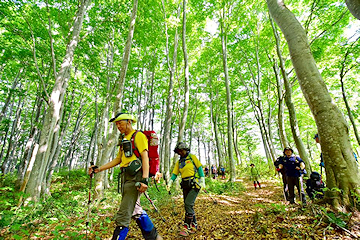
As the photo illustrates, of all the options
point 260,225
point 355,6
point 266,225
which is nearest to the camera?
point 355,6

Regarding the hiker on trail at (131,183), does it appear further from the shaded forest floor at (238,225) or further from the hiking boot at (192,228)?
the hiking boot at (192,228)

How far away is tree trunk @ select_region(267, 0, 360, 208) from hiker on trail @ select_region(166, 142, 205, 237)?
2638 mm

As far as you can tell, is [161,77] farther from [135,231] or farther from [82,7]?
[135,231]

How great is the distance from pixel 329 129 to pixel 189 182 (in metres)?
3.21


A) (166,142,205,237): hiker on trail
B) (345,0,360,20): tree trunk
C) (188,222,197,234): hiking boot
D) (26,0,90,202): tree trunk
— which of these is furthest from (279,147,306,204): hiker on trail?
(26,0,90,202): tree trunk

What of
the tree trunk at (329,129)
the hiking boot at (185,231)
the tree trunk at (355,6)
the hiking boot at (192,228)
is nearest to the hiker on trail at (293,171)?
the tree trunk at (329,129)

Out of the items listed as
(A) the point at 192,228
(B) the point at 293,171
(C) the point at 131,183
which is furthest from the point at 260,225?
(C) the point at 131,183

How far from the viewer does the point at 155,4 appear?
11398 mm

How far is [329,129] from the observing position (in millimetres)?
3375

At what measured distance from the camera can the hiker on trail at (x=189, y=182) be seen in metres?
3.94

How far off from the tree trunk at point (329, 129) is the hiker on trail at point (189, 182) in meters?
2.64

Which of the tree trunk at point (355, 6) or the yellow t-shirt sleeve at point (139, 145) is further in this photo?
the yellow t-shirt sleeve at point (139, 145)

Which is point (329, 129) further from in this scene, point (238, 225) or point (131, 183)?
point (131, 183)

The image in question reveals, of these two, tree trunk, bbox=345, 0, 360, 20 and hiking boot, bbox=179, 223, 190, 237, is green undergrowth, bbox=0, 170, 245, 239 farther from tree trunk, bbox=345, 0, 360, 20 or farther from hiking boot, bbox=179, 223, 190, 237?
tree trunk, bbox=345, 0, 360, 20
